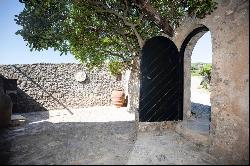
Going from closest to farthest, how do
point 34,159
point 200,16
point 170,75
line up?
point 34,159, point 200,16, point 170,75

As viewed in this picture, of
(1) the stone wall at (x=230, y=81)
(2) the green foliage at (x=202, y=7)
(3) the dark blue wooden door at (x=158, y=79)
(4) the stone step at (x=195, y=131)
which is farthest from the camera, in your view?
(3) the dark blue wooden door at (x=158, y=79)

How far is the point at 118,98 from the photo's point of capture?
15422 mm

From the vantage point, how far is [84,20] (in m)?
8.48

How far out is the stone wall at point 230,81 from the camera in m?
5.01

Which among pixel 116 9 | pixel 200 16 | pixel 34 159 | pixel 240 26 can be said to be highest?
pixel 116 9

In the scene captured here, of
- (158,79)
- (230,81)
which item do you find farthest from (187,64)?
(230,81)

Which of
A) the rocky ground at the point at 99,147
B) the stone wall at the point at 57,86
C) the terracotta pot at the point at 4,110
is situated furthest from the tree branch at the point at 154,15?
the stone wall at the point at 57,86

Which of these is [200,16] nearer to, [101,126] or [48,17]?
[48,17]

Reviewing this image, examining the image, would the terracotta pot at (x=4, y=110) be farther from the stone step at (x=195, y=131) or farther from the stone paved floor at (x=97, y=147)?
the stone step at (x=195, y=131)

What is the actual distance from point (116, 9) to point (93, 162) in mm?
5263

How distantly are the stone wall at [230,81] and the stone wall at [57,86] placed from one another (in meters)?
10.6

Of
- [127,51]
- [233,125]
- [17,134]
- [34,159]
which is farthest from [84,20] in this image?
[233,125]

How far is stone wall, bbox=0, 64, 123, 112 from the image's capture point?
45.9ft

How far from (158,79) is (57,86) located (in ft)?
29.3
